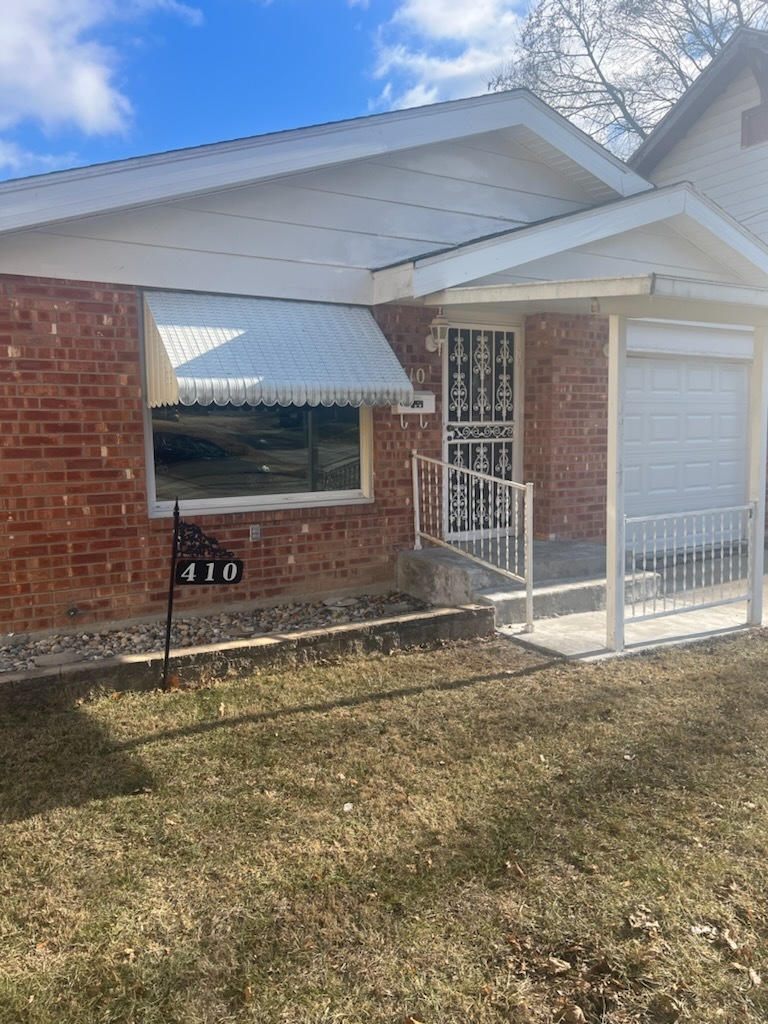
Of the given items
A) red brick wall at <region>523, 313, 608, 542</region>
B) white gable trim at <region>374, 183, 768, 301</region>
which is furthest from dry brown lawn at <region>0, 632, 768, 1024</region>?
white gable trim at <region>374, 183, 768, 301</region>

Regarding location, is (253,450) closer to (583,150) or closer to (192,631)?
(192,631)

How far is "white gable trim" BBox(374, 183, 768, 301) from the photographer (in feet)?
21.8

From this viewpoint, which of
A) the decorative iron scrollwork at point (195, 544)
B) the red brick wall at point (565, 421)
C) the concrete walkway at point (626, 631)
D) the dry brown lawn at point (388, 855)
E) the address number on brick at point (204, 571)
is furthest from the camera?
the red brick wall at point (565, 421)

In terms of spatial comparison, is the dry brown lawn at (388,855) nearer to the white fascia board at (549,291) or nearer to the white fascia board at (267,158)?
the white fascia board at (549,291)

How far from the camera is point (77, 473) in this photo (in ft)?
19.5

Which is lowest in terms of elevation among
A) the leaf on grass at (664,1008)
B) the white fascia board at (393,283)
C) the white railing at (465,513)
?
the leaf on grass at (664,1008)

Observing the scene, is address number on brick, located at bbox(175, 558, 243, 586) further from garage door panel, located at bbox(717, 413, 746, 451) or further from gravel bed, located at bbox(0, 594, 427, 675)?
garage door panel, located at bbox(717, 413, 746, 451)

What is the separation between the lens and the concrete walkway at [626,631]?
5.97m

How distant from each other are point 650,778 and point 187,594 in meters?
4.05

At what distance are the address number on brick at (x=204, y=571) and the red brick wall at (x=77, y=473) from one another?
4.80 feet

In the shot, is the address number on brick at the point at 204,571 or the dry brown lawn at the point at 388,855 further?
the address number on brick at the point at 204,571

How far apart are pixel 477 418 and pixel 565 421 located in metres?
0.94

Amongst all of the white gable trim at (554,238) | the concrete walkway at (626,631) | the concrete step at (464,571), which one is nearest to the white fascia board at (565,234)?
the white gable trim at (554,238)

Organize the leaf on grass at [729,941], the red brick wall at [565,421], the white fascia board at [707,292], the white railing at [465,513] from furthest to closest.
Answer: the red brick wall at [565,421], the white railing at [465,513], the white fascia board at [707,292], the leaf on grass at [729,941]
